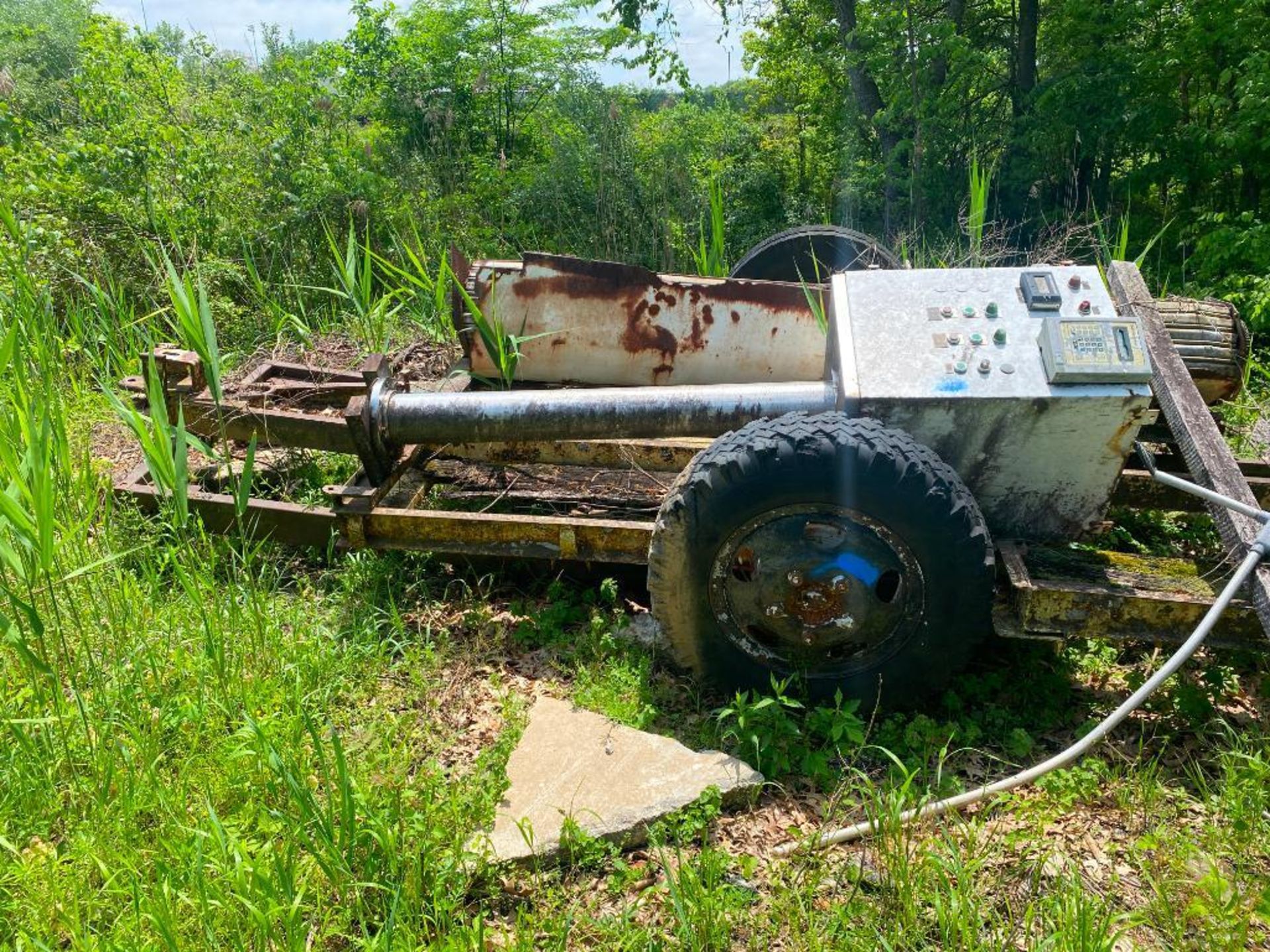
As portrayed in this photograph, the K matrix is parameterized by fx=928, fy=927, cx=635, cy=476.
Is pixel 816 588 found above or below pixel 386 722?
above

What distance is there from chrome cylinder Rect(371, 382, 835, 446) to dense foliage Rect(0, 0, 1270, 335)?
250cm

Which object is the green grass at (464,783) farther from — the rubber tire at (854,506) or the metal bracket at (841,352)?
the metal bracket at (841,352)

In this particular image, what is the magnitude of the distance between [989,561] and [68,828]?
99.0 inches

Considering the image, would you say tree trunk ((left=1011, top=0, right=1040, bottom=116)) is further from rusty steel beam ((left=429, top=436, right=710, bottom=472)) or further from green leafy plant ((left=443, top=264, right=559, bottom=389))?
rusty steel beam ((left=429, top=436, right=710, bottom=472))

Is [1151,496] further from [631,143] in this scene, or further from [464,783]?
[631,143]

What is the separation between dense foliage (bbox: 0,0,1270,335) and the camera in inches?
239

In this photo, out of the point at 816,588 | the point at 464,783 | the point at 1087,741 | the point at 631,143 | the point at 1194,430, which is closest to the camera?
the point at 1087,741

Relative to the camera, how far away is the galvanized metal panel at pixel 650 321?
3.95 m

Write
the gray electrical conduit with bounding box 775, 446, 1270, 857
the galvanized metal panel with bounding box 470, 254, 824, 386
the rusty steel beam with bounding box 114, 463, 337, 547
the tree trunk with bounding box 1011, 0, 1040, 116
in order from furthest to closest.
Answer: the tree trunk with bounding box 1011, 0, 1040, 116
the galvanized metal panel with bounding box 470, 254, 824, 386
the rusty steel beam with bounding box 114, 463, 337, 547
the gray electrical conduit with bounding box 775, 446, 1270, 857

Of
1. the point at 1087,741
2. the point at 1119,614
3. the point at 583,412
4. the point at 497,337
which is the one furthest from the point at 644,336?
the point at 1087,741

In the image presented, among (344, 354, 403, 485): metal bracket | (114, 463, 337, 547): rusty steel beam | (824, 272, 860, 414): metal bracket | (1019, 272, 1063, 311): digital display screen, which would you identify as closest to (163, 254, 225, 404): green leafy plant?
(344, 354, 403, 485): metal bracket

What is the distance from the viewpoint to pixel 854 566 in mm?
2662

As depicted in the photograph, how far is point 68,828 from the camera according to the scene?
2.36 meters

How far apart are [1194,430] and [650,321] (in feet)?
6.83
